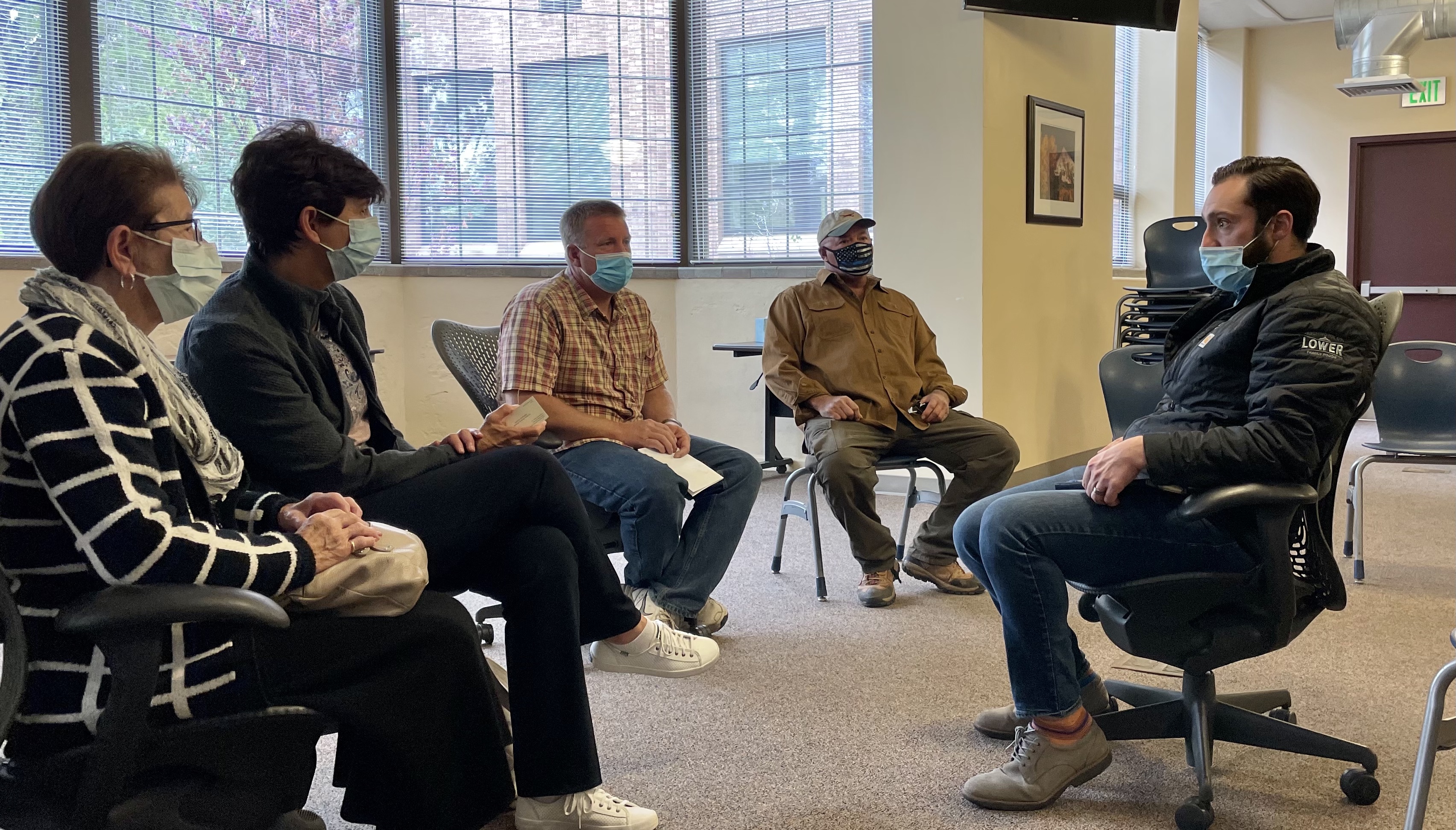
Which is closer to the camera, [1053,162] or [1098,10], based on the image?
[1098,10]

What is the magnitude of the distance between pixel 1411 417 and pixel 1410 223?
5.45 m

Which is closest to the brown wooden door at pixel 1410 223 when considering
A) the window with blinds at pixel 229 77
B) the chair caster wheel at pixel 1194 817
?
the window with blinds at pixel 229 77

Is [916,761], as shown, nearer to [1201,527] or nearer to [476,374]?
[1201,527]

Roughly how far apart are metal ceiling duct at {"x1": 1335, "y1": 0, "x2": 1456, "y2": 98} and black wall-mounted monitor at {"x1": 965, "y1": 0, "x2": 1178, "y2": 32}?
9.89ft

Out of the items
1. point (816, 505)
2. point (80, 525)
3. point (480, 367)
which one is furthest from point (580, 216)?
point (80, 525)

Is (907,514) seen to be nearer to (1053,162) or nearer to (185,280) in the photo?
(1053,162)

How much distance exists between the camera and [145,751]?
122cm

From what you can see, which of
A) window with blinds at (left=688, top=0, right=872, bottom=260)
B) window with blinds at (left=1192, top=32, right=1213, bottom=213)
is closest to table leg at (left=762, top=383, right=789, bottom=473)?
window with blinds at (left=688, top=0, right=872, bottom=260)

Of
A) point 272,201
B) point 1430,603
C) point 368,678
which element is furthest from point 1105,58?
point 368,678

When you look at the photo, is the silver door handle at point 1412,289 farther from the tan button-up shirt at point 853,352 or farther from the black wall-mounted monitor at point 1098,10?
the tan button-up shirt at point 853,352

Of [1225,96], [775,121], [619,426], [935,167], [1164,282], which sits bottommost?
[619,426]

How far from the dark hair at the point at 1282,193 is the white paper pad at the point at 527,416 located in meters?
1.34

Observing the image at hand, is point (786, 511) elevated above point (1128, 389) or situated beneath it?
situated beneath

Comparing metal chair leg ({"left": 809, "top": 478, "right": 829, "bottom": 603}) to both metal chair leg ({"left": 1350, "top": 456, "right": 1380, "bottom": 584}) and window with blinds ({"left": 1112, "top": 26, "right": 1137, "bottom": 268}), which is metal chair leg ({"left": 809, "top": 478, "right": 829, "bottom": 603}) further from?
window with blinds ({"left": 1112, "top": 26, "right": 1137, "bottom": 268})
